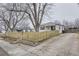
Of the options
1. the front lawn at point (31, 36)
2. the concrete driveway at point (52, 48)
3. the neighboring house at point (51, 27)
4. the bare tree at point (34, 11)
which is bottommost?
the concrete driveway at point (52, 48)

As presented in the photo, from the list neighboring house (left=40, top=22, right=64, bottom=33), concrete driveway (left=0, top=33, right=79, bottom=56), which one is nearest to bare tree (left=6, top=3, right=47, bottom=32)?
neighboring house (left=40, top=22, right=64, bottom=33)

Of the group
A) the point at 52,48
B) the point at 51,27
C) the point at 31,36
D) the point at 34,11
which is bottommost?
the point at 52,48

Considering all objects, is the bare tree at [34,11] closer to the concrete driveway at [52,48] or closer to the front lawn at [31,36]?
the front lawn at [31,36]

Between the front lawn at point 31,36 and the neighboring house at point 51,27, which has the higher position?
the neighboring house at point 51,27

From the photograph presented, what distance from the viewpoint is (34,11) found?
7.04 feet

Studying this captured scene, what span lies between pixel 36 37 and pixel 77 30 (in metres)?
0.63

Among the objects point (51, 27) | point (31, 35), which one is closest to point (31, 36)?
point (31, 35)

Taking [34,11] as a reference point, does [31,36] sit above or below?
below

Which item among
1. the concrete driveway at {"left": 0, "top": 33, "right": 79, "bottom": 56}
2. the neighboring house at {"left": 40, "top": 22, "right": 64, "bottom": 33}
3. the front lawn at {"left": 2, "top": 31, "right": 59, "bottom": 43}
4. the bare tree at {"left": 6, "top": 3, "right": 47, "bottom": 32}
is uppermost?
the bare tree at {"left": 6, "top": 3, "right": 47, "bottom": 32}

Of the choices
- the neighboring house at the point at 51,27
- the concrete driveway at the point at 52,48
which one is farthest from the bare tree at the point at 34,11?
the concrete driveway at the point at 52,48

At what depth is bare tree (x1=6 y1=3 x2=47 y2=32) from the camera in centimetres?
213

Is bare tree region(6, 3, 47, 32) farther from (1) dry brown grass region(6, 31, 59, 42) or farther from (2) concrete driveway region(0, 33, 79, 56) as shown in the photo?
(2) concrete driveway region(0, 33, 79, 56)

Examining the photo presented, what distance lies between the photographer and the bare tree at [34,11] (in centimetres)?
213

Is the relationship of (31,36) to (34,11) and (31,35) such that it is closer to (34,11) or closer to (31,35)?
(31,35)
